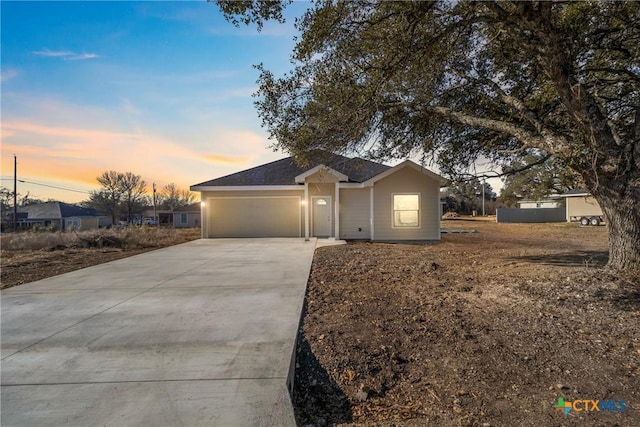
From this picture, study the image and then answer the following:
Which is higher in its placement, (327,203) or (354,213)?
(327,203)

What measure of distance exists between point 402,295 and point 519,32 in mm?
4250

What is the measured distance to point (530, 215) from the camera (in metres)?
34.0

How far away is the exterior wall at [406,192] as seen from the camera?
1422 cm

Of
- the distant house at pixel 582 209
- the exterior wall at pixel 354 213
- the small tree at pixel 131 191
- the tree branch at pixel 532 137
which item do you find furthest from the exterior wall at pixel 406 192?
the small tree at pixel 131 191

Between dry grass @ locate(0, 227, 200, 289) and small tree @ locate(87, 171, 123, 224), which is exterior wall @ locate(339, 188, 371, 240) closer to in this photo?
dry grass @ locate(0, 227, 200, 289)

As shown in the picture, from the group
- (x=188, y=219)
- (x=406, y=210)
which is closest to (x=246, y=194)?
(x=406, y=210)

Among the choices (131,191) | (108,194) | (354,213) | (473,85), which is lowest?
(354,213)

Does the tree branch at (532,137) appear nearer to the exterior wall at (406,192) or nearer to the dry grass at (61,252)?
the exterior wall at (406,192)

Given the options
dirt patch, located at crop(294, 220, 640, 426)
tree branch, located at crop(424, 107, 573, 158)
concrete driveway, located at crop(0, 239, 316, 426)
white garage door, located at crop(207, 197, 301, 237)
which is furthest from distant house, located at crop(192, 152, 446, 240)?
concrete driveway, located at crop(0, 239, 316, 426)

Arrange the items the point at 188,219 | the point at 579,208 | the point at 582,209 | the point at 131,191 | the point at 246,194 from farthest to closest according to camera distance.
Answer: the point at 131,191 < the point at 188,219 < the point at 579,208 < the point at 582,209 < the point at 246,194

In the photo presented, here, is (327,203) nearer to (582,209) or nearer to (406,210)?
(406,210)

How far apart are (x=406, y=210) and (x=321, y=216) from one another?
393 centimetres

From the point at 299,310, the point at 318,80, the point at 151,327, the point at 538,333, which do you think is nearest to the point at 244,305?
the point at 299,310

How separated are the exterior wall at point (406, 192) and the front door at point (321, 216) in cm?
230
